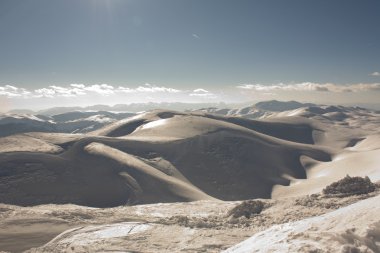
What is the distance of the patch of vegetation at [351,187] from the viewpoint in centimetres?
2178

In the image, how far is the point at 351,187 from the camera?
22.3 m

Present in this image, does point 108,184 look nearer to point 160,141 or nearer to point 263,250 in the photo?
point 160,141

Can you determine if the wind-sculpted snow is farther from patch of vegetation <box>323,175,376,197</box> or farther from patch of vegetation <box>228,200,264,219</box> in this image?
patch of vegetation <box>323,175,376,197</box>

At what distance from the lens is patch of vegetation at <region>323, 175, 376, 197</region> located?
21781 millimetres

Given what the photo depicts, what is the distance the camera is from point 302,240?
11828 millimetres

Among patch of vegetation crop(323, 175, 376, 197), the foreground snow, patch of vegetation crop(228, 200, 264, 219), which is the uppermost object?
the foreground snow

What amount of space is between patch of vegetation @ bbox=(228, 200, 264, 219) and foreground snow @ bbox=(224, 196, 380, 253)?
22.4 ft

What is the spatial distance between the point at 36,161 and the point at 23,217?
39.3m

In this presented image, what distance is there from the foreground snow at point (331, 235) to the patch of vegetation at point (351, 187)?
22.3 feet

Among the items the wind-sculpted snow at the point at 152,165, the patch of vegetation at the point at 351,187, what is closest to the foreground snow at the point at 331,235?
the patch of vegetation at the point at 351,187

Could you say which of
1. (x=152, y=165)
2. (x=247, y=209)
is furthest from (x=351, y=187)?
(x=152, y=165)

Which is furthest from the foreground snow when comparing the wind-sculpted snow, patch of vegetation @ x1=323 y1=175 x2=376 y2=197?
the wind-sculpted snow

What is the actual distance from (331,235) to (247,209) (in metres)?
10.9

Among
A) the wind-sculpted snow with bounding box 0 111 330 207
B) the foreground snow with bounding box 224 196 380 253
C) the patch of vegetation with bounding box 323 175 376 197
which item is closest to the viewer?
the foreground snow with bounding box 224 196 380 253
